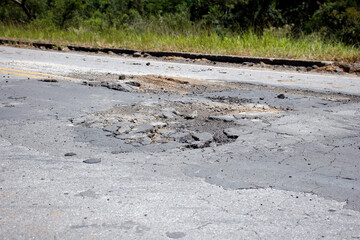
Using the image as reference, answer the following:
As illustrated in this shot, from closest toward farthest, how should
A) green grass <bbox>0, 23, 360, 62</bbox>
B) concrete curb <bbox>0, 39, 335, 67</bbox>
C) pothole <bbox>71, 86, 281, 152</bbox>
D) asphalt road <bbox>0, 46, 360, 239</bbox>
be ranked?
asphalt road <bbox>0, 46, 360, 239</bbox> → pothole <bbox>71, 86, 281, 152</bbox> → concrete curb <bbox>0, 39, 335, 67</bbox> → green grass <bbox>0, 23, 360, 62</bbox>

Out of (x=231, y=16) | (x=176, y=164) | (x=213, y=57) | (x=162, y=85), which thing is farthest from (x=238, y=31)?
(x=176, y=164)

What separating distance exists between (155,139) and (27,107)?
200cm

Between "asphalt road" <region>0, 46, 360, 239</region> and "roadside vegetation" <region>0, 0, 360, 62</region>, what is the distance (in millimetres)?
5420

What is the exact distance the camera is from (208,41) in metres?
12.9

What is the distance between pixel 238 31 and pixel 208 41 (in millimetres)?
2885

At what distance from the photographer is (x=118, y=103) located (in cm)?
539

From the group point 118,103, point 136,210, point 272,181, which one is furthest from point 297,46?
point 136,210

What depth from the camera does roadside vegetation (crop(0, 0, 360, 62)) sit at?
11.6m

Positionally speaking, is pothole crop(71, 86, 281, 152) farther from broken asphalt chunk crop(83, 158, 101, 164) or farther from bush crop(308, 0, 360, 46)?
bush crop(308, 0, 360, 46)

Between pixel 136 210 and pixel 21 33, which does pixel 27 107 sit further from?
pixel 21 33

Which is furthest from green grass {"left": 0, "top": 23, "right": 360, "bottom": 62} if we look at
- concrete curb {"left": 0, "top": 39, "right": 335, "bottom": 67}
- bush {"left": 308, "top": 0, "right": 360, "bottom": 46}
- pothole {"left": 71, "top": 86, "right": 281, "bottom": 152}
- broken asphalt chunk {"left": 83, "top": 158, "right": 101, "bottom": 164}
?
broken asphalt chunk {"left": 83, "top": 158, "right": 101, "bottom": 164}

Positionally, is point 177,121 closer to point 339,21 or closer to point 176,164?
point 176,164

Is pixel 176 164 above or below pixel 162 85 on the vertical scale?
below

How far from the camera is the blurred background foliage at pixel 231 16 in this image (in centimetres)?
1462
